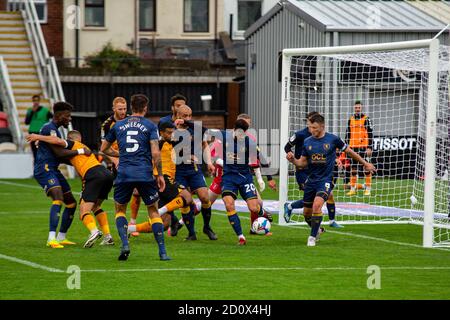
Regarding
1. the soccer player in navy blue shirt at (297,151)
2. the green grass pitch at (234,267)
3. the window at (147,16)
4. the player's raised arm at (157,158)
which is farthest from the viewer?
the window at (147,16)

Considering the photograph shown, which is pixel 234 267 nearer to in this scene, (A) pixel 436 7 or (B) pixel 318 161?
(B) pixel 318 161

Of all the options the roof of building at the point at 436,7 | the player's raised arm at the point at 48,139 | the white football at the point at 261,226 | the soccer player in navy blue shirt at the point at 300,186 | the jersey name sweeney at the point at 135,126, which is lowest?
the white football at the point at 261,226

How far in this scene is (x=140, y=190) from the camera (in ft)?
46.7

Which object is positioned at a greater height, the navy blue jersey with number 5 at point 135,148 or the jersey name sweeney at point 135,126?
the jersey name sweeney at point 135,126

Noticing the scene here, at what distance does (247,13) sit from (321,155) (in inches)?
1264

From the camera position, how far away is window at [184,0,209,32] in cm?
4647

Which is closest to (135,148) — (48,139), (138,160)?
(138,160)

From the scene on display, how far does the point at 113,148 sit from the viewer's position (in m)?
17.3

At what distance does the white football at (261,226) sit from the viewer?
57.8 ft

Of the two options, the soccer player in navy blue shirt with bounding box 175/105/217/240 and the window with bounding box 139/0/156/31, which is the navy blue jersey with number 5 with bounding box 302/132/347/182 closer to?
the soccer player in navy blue shirt with bounding box 175/105/217/240

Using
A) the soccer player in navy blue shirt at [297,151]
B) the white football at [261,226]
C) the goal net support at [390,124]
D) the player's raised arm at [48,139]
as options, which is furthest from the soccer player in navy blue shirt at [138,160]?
the goal net support at [390,124]

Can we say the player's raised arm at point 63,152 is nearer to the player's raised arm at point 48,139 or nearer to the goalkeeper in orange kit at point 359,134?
the player's raised arm at point 48,139

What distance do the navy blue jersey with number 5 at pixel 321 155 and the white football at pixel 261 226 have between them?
4.92ft
